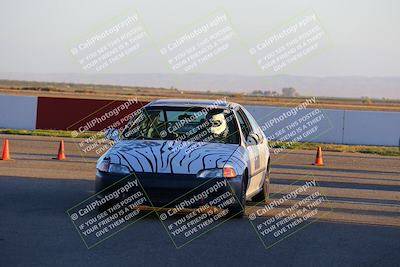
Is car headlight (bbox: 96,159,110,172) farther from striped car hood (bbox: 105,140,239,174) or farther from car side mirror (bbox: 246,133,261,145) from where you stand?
car side mirror (bbox: 246,133,261,145)

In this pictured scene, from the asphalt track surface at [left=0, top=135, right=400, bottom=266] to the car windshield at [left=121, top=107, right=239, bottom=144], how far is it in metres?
1.09

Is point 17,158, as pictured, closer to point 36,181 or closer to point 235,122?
point 36,181

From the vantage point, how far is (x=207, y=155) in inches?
423

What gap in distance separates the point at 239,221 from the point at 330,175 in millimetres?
7731

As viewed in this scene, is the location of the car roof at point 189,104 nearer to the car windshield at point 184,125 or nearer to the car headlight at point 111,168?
the car windshield at point 184,125

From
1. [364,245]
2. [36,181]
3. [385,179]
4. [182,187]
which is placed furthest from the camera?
[385,179]

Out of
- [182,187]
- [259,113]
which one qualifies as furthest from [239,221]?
[259,113]

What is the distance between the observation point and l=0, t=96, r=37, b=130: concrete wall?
28.1 meters

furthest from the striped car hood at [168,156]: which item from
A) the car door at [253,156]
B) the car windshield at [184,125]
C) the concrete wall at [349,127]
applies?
the concrete wall at [349,127]

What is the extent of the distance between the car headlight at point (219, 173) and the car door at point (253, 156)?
693 millimetres

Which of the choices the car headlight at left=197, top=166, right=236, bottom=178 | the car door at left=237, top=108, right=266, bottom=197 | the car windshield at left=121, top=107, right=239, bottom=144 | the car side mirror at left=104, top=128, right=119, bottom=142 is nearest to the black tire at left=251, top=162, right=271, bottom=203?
the car door at left=237, top=108, right=266, bottom=197

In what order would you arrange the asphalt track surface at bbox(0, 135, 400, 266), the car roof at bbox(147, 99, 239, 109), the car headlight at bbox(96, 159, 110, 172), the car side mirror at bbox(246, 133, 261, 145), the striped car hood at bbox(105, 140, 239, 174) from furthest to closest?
the car roof at bbox(147, 99, 239, 109) < the car side mirror at bbox(246, 133, 261, 145) < the car headlight at bbox(96, 159, 110, 172) < the striped car hood at bbox(105, 140, 239, 174) < the asphalt track surface at bbox(0, 135, 400, 266)

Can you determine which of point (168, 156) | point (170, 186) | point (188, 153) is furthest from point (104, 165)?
point (188, 153)

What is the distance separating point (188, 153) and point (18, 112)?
18.7 metres
